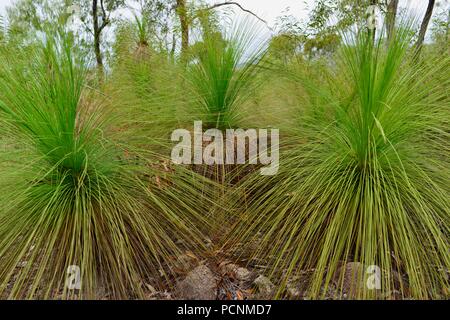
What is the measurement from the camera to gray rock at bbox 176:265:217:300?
4.51 ft

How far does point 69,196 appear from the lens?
1355mm

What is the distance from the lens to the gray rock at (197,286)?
4.51 ft

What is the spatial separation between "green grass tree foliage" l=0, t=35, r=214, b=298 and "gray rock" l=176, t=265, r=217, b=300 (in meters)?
0.11

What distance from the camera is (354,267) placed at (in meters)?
1.22

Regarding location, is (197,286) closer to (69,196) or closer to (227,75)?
(69,196)

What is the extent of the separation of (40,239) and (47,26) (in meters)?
0.92

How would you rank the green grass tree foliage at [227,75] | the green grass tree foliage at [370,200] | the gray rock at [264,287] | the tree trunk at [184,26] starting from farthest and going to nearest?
1. the tree trunk at [184,26]
2. the green grass tree foliage at [227,75]
3. the gray rock at [264,287]
4. the green grass tree foliage at [370,200]

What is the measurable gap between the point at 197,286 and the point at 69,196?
666 mm

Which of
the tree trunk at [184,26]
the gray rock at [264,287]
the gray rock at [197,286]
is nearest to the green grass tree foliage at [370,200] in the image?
the gray rock at [264,287]

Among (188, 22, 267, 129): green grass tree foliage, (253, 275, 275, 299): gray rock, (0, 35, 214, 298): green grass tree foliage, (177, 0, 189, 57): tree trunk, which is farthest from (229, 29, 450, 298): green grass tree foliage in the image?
(177, 0, 189, 57): tree trunk

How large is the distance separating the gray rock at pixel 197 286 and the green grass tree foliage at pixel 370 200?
23cm

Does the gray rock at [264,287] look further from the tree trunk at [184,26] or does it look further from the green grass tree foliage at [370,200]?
the tree trunk at [184,26]
